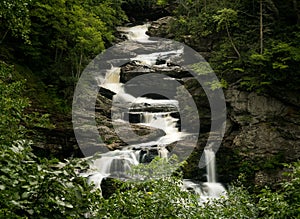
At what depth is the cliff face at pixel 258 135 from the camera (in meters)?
10.7

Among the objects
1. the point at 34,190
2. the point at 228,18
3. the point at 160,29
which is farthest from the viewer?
the point at 160,29

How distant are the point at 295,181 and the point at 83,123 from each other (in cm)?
1064

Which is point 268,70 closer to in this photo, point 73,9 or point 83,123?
point 83,123

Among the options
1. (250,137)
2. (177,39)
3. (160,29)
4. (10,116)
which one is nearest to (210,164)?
(250,137)

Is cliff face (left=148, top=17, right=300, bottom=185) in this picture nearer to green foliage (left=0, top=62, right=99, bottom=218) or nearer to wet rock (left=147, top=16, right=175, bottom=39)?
green foliage (left=0, top=62, right=99, bottom=218)

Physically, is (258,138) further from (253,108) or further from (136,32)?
(136,32)

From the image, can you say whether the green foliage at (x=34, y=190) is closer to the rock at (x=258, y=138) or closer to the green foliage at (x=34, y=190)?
the green foliage at (x=34, y=190)

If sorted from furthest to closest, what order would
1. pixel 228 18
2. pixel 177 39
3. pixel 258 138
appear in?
pixel 177 39, pixel 228 18, pixel 258 138

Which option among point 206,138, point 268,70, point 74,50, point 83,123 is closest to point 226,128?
point 206,138

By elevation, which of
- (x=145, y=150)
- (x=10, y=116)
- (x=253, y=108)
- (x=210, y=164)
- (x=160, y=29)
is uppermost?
(x=160, y=29)

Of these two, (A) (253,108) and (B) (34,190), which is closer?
(B) (34,190)

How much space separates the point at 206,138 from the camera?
40.4ft

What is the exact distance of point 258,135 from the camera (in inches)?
445

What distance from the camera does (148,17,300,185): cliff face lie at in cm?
1073
